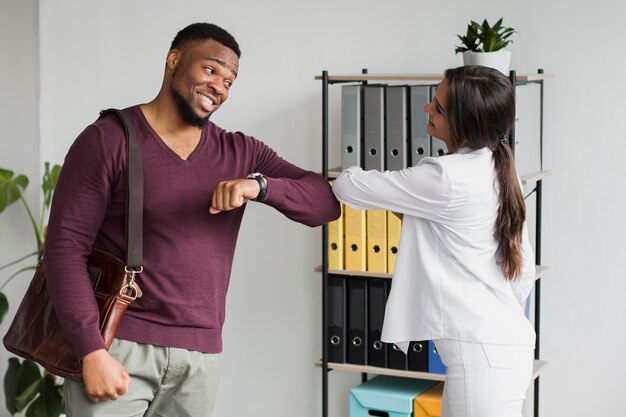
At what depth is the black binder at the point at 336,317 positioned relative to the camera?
3.24 m

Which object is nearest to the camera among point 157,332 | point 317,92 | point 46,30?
point 157,332

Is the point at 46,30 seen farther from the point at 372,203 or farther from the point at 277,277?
the point at 372,203

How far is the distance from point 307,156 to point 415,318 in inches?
64.5

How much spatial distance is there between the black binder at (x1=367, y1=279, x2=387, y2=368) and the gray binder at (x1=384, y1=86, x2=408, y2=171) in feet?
1.41

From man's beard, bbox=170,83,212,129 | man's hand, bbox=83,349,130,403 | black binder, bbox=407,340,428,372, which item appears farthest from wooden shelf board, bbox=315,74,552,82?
man's hand, bbox=83,349,130,403

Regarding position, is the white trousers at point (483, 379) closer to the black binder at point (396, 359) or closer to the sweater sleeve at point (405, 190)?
the sweater sleeve at point (405, 190)

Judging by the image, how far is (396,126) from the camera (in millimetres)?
3047

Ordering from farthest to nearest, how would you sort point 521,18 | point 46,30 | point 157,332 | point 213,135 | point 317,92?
point 46,30 < point 317,92 < point 521,18 < point 213,135 < point 157,332

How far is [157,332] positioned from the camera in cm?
184

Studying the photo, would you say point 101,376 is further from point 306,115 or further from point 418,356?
point 306,115

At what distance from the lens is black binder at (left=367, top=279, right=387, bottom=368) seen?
320 cm

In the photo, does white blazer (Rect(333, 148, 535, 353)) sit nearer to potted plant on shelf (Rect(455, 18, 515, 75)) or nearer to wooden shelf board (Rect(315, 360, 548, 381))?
potted plant on shelf (Rect(455, 18, 515, 75))

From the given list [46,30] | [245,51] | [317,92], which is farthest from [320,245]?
[46,30]

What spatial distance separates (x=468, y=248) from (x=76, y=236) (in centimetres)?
82
